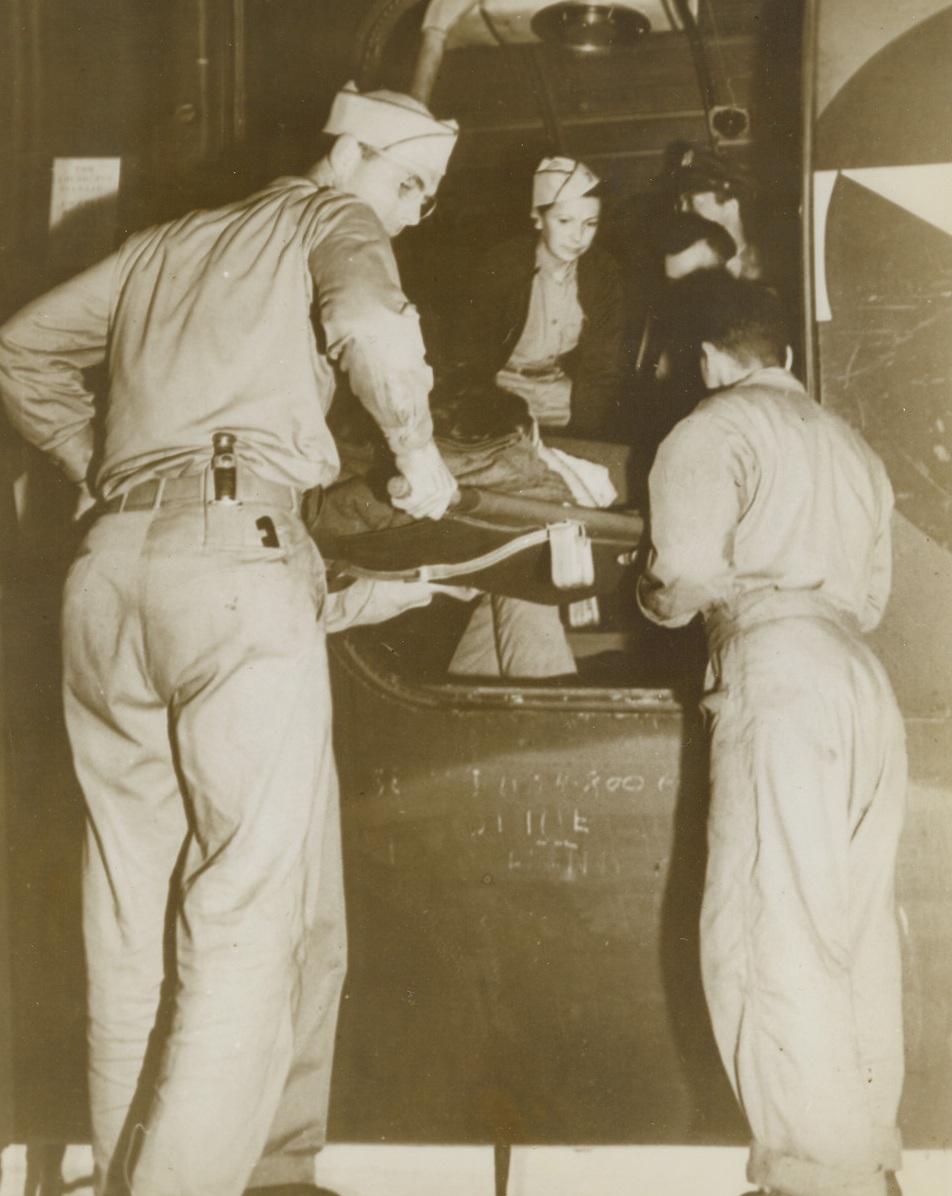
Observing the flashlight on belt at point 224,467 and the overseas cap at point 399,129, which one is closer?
the flashlight on belt at point 224,467

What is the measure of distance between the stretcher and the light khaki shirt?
A: 0.25 m

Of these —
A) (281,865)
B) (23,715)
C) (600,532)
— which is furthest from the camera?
(23,715)

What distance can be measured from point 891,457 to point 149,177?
1.86m

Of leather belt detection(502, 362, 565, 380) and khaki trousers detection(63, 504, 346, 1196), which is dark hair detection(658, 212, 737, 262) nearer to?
leather belt detection(502, 362, 565, 380)

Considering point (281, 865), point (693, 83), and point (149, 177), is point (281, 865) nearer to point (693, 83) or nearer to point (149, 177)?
point (149, 177)

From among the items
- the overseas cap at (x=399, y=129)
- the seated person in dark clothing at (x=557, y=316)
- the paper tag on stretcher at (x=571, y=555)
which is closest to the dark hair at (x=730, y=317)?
the seated person in dark clothing at (x=557, y=316)

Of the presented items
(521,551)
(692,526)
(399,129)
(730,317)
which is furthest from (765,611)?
(399,129)

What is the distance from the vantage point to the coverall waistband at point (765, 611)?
2477mm

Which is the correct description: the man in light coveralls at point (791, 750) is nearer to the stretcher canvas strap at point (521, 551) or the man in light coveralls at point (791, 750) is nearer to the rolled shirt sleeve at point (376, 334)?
the stretcher canvas strap at point (521, 551)

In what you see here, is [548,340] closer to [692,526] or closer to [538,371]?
[538,371]

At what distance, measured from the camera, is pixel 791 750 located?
2.39 meters

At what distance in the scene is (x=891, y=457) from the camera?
8.89 ft

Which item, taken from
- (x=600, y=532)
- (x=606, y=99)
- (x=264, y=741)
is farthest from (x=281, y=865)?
(x=606, y=99)

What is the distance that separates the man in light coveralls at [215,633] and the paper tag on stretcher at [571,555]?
0.28 metres
